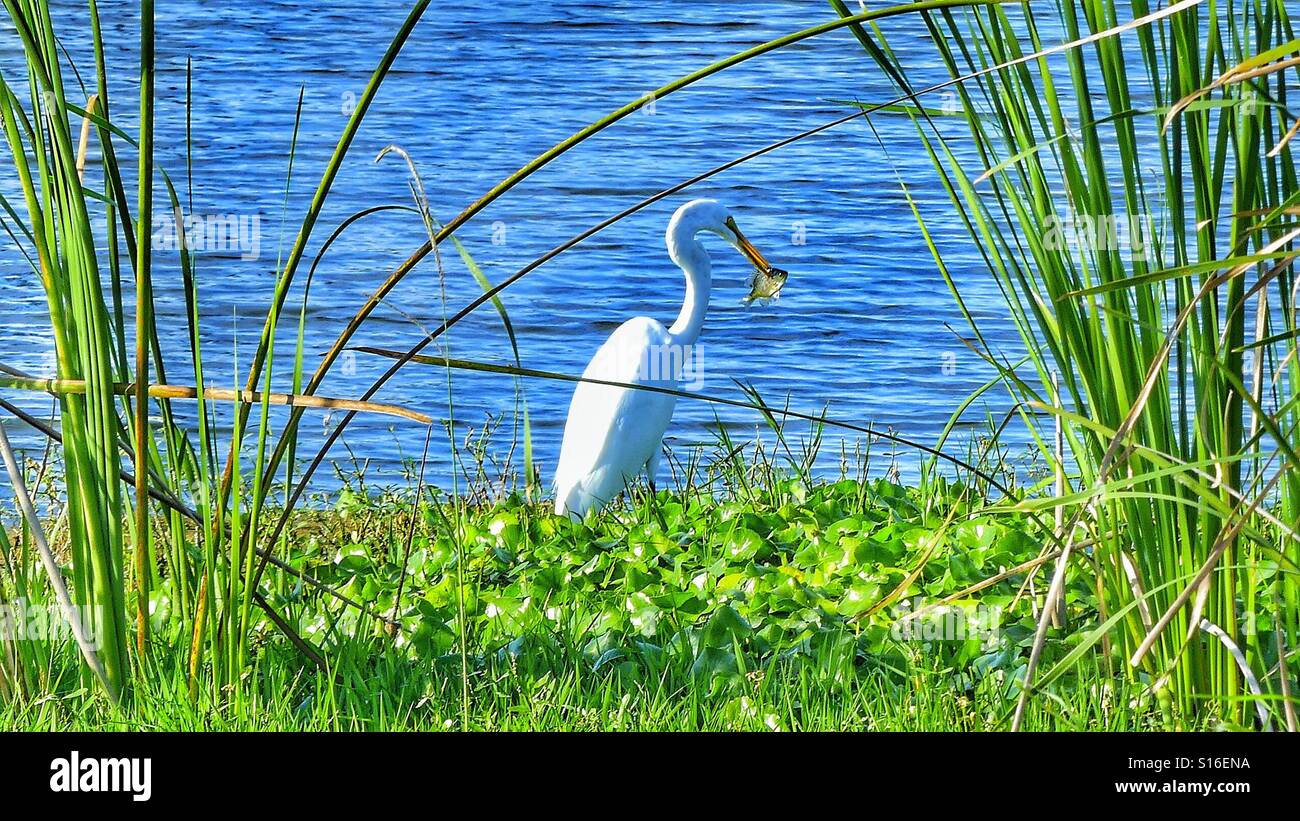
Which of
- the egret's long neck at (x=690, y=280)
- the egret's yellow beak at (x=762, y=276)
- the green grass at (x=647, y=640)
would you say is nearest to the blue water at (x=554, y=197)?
the egret's long neck at (x=690, y=280)

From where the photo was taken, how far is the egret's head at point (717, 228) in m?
5.18

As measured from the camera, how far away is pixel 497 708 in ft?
6.29

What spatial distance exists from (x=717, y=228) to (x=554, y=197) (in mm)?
3744

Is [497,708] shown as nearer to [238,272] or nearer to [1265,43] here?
[1265,43]

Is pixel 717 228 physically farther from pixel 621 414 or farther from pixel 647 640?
pixel 647 640

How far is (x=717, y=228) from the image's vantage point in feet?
17.6

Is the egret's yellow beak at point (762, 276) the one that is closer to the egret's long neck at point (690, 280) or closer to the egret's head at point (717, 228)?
the egret's head at point (717, 228)

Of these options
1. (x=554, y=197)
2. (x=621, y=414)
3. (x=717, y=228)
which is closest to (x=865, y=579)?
(x=621, y=414)

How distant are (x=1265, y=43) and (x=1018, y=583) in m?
1.12

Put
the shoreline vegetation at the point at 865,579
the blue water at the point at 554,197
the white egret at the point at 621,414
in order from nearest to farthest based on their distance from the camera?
the shoreline vegetation at the point at 865,579
the white egret at the point at 621,414
the blue water at the point at 554,197

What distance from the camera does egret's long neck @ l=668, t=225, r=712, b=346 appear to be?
16.2 feet

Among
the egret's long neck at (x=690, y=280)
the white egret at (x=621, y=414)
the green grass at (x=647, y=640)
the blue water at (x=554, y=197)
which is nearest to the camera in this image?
the green grass at (x=647, y=640)

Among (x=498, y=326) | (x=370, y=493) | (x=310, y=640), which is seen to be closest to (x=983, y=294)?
(x=498, y=326)

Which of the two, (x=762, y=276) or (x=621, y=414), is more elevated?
(x=762, y=276)
